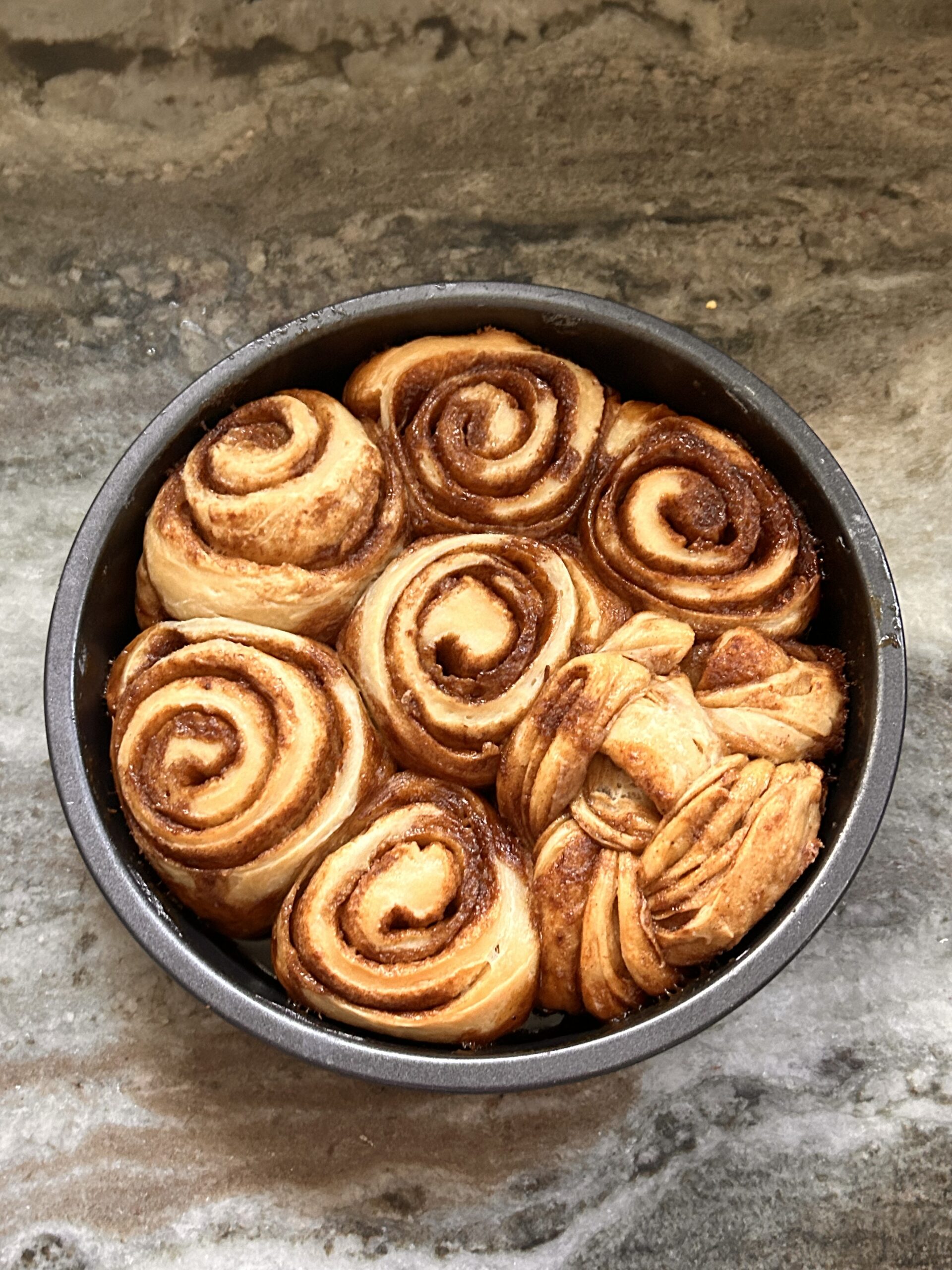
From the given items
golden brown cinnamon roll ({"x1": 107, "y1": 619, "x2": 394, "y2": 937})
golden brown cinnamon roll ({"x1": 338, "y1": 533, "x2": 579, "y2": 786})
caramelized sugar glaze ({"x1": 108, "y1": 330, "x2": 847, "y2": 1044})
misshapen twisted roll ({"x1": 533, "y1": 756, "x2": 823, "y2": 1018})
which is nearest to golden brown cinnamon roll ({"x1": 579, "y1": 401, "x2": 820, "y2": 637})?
caramelized sugar glaze ({"x1": 108, "y1": 330, "x2": 847, "y2": 1044})

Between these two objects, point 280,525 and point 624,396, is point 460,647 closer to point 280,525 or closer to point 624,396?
point 280,525

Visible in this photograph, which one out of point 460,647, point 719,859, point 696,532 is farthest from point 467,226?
point 719,859

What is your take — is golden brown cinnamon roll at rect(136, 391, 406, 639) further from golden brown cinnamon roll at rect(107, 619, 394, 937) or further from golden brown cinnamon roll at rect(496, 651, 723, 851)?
golden brown cinnamon roll at rect(496, 651, 723, 851)

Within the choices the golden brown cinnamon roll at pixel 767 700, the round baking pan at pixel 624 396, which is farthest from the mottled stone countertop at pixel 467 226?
the golden brown cinnamon roll at pixel 767 700

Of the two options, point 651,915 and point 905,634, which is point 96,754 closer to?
point 651,915

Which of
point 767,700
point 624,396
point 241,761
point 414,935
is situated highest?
point 624,396

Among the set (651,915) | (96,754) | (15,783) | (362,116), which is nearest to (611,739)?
(651,915)
